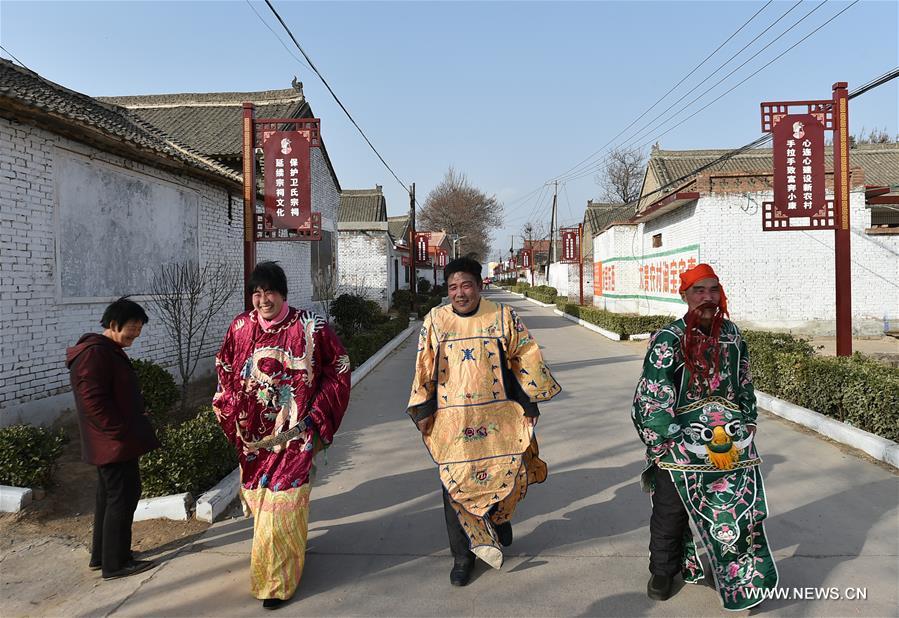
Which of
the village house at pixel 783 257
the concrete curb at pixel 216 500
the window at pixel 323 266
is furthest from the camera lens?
the window at pixel 323 266

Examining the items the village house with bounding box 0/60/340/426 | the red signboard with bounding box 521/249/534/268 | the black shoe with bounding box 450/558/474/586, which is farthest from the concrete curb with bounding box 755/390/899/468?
the red signboard with bounding box 521/249/534/268

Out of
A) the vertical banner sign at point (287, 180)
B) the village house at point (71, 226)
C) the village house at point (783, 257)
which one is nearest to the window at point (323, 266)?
the village house at point (71, 226)

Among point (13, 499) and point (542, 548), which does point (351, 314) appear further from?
point (542, 548)

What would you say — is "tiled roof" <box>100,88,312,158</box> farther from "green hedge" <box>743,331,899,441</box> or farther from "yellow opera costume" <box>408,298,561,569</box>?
"yellow opera costume" <box>408,298,561,569</box>

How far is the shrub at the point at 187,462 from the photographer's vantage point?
13.5 ft

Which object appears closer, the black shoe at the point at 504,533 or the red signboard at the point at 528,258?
the black shoe at the point at 504,533

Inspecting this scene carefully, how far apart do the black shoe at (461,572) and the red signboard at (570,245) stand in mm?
24683

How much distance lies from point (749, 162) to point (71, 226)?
24326 mm

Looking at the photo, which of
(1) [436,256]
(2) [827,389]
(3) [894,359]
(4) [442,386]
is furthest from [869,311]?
(1) [436,256]

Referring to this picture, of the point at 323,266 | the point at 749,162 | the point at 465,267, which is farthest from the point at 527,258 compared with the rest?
the point at 465,267

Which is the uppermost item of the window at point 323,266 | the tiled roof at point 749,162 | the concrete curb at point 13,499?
the tiled roof at point 749,162

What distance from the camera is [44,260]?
6000 millimetres

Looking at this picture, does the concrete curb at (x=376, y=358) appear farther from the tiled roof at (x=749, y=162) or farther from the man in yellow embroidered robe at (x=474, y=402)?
the tiled roof at (x=749, y=162)

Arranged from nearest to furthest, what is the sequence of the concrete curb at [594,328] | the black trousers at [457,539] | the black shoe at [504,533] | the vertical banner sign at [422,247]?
the black trousers at [457,539] < the black shoe at [504,533] < the concrete curb at [594,328] < the vertical banner sign at [422,247]
